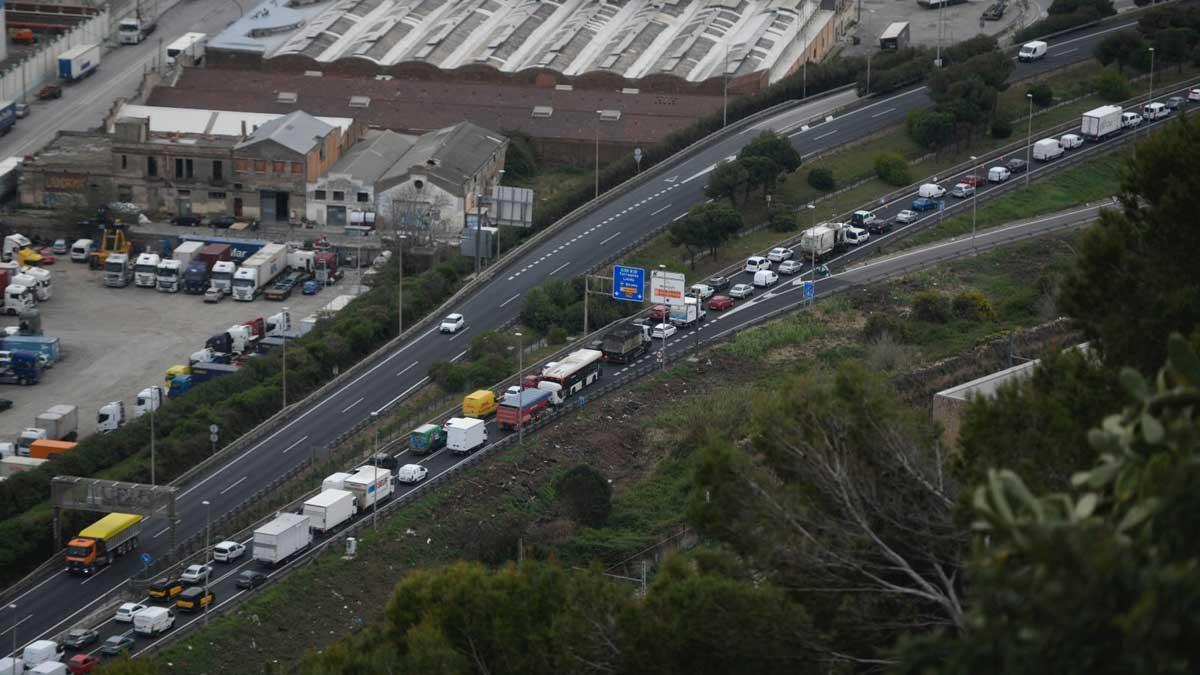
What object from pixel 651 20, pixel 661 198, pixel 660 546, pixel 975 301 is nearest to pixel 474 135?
pixel 661 198

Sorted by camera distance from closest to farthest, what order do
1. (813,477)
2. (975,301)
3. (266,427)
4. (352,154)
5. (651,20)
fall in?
(813,477) < (266,427) < (975,301) < (352,154) < (651,20)

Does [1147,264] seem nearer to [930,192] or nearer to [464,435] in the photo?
[464,435]

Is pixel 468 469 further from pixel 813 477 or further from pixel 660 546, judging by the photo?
pixel 813 477

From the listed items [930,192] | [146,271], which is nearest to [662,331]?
[930,192]

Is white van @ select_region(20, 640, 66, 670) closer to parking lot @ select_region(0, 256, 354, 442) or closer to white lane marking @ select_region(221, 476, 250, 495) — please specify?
white lane marking @ select_region(221, 476, 250, 495)

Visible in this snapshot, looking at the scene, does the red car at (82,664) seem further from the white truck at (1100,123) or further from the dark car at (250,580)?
the white truck at (1100,123)

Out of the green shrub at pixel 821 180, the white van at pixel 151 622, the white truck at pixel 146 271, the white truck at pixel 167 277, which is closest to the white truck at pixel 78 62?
the white truck at pixel 146 271

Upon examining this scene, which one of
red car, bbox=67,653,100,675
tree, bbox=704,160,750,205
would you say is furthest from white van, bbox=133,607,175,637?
tree, bbox=704,160,750,205
